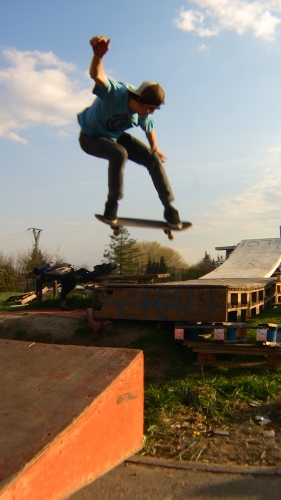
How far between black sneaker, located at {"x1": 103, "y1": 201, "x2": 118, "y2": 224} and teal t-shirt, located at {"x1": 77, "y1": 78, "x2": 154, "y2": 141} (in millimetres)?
530

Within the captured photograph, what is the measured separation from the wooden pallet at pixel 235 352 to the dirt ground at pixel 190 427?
0.92ft

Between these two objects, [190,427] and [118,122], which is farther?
[190,427]

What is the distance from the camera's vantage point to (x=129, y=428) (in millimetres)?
4613

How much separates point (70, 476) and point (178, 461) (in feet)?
5.57

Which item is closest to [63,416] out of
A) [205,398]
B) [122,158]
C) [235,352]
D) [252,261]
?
[122,158]

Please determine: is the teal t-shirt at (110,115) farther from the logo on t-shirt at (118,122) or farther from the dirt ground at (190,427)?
the dirt ground at (190,427)

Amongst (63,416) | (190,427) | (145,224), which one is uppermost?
(145,224)

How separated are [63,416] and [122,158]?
2.09 metres

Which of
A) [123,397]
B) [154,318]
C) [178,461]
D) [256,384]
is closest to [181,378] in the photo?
[256,384]

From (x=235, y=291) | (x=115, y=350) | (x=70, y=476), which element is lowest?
(x=70, y=476)

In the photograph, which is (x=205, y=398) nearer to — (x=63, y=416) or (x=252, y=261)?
(x=63, y=416)

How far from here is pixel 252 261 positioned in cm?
1580

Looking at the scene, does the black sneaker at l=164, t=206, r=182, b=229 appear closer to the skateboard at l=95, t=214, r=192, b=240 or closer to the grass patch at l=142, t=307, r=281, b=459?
the skateboard at l=95, t=214, r=192, b=240

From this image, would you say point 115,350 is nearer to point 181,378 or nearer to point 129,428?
point 129,428
